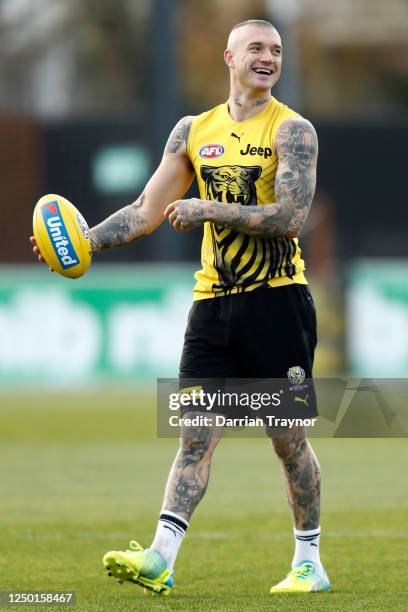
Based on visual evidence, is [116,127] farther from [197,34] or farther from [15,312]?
[197,34]

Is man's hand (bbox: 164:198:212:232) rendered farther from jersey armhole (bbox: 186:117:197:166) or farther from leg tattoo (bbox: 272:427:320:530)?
leg tattoo (bbox: 272:427:320:530)

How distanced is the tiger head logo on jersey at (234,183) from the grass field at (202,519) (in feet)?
5.83

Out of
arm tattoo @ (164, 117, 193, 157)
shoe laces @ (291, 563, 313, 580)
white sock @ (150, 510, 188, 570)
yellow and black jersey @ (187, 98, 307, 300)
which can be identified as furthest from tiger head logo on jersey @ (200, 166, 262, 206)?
shoe laces @ (291, 563, 313, 580)

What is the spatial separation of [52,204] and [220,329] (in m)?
0.97

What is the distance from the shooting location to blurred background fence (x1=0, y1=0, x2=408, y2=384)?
20.3m

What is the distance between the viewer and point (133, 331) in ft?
66.9

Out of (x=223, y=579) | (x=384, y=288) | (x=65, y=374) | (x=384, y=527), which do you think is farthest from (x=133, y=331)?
(x=223, y=579)

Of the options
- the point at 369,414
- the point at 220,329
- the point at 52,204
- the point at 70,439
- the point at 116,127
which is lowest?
the point at 70,439

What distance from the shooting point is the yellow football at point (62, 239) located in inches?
274

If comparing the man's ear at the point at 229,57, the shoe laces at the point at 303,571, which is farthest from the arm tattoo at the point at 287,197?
the shoe laces at the point at 303,571

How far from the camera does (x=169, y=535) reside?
6715mm

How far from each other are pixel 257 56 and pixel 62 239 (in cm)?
120

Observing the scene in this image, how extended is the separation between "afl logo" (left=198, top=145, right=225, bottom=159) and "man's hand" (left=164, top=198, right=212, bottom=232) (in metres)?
0.34

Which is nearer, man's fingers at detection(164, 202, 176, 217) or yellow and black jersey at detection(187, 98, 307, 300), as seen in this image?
man's fingers at detection(164, 202, 176, 217)
